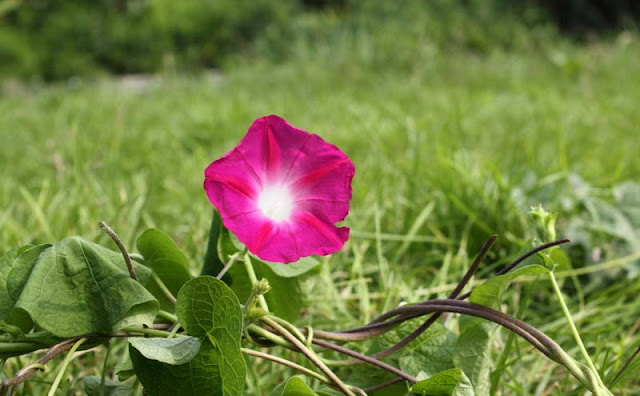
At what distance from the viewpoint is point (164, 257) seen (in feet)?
2.70

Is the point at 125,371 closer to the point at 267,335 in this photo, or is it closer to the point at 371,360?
the point at 267,335

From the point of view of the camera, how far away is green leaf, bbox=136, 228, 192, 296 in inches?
31.9

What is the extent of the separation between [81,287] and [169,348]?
0.43ft

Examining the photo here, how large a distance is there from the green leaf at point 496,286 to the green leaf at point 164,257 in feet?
1.17

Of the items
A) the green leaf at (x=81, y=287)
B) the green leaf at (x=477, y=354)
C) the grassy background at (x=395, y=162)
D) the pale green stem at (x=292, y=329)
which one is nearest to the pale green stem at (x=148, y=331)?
the green leaf at (x=81, y=287)

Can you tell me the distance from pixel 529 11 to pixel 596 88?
3.61 meters

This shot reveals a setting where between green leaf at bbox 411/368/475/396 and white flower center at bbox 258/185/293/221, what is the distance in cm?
23

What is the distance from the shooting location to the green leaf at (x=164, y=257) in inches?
31.9

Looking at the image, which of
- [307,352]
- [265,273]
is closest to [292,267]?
[265,273]

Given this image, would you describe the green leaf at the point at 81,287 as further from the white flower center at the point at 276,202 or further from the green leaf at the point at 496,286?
the green leaf at the point at 496,286

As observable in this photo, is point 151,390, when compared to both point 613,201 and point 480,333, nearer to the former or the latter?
point 480,333

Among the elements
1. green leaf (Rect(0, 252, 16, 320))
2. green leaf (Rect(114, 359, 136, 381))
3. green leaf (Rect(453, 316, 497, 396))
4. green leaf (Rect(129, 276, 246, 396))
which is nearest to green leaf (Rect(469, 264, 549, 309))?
green leaf (Rect(453, 316, 497, 396))

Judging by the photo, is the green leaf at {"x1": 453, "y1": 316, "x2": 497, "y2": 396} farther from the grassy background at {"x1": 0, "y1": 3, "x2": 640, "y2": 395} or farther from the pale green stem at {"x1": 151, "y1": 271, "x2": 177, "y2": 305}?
the pale green stem at {"x1": 151, "y1": 271, "x2": 177, "y2": 305}

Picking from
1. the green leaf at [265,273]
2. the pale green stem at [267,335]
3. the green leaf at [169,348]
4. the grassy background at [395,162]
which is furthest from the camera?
the grassy background at [395,162]
